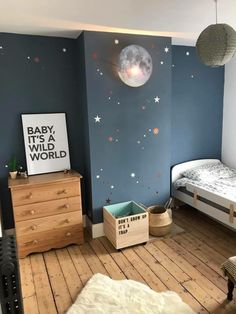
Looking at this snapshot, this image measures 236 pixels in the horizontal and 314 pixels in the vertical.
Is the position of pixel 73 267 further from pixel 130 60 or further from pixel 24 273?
pixel 130 60

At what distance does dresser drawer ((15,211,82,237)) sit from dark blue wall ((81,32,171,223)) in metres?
0.28

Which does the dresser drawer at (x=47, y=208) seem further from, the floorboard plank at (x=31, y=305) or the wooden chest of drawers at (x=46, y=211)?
the floorboard plank at (x=31, y=305)

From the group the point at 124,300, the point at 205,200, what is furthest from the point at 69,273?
the point at 205,200

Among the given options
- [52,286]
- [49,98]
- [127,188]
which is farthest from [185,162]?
[52,286]

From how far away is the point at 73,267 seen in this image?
7.81ft

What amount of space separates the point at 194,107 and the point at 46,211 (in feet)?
7.78

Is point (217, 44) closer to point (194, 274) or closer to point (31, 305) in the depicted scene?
point (194, 274)

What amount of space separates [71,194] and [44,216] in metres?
0.33

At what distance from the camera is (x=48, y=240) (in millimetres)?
2590

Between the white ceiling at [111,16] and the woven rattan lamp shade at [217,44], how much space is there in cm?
40

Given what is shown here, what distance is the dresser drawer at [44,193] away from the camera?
7.94ft

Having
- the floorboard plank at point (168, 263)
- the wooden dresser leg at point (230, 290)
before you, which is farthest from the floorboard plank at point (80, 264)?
the wooden dresser leg at point (230, 290)

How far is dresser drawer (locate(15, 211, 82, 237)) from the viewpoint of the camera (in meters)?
2.47

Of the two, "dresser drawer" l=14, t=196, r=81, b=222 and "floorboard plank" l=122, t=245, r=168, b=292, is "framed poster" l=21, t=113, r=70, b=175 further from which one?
"floorboard plank" l=122, t=245, r=168, b=292
